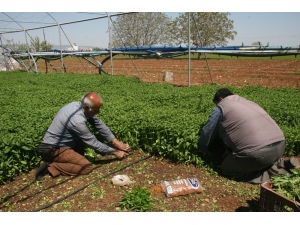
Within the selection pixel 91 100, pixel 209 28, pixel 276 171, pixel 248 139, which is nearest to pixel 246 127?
pixel 248 139

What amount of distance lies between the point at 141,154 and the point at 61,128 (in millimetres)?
1670

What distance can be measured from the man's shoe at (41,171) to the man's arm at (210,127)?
8.88ft

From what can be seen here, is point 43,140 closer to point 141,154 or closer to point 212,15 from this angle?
point 141,154

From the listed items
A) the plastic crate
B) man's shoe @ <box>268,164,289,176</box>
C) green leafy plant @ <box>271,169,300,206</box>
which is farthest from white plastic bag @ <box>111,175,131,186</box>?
man's shoe @ <box>268,164,289,176</box>

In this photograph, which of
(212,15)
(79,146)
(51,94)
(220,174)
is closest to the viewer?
(220,174)

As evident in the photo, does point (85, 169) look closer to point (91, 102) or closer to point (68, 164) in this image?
point (68, 164)

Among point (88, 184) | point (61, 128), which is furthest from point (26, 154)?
point (88, 184)

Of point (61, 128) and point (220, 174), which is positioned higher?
point (61, 128)

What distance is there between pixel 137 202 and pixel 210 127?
1674 millimetres

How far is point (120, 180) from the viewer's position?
406 centimetres

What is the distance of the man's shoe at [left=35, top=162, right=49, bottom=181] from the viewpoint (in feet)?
14.2

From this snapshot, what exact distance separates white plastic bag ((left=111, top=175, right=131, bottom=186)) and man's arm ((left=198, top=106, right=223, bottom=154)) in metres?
1.36

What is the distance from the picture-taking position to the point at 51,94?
8914 mm

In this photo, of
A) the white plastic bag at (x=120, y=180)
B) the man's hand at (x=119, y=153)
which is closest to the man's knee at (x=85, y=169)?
the man's hand at (x=119, y=153)
